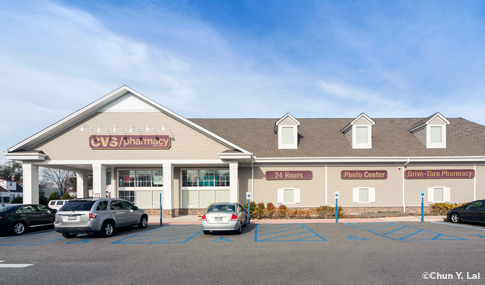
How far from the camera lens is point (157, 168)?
2156 cm

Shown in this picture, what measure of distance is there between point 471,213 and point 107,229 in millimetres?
18543

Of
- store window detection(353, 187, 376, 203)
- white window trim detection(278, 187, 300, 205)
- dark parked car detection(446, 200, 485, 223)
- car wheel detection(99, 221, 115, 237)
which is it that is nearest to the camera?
car wheel detection(99, 221, 115, 237)

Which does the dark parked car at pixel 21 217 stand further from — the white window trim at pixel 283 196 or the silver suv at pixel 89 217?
the white window trim at pixel 283 196

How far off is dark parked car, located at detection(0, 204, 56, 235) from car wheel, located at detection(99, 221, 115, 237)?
4.54 metres

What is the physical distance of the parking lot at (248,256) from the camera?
6.95 metres

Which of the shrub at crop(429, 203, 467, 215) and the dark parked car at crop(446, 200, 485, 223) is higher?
the dark parked car at crop(446, 200, 485, 223)

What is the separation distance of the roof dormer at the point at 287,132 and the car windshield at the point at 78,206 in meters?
14.0

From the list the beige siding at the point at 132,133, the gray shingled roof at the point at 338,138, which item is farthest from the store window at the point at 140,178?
the gray shingled roof at the point at 338,138

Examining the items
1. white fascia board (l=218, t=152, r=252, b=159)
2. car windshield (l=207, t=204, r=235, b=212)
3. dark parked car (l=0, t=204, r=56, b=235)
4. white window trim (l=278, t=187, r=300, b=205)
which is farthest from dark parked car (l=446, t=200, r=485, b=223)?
dark parked car (l=0, t=204, r=56, b=235)

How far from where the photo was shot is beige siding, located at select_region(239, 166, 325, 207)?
20984mm

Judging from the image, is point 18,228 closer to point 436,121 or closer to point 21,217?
point 21,217

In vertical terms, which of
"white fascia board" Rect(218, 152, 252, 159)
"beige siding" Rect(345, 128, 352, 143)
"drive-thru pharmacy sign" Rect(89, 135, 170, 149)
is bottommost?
A: "white fascia board" Rect(218, 152, 252, 159)

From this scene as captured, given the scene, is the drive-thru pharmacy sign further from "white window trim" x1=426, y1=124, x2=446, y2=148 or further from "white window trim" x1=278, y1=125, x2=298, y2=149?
"white window trim" x1=426, y1=124, x2=446, y2=148

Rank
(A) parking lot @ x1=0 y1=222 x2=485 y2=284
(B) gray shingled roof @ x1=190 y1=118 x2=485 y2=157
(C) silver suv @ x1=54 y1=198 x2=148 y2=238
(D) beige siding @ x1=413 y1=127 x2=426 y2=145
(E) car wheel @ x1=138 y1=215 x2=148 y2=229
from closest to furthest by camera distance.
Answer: (A) parking lot @ x1=0 y1=222 x2=485 y2=284
(C) silver suv @ x1=54 y1=198 x2=148 y2=238
(E) car wheel @ x1=138 y1=215 x2=148 y2=229
(B) gray shingled roof @ x1=190 y1=118 x2=485 y2=157
(D) beige siding @ x1=413 y1=127 x2=426 y2=145
